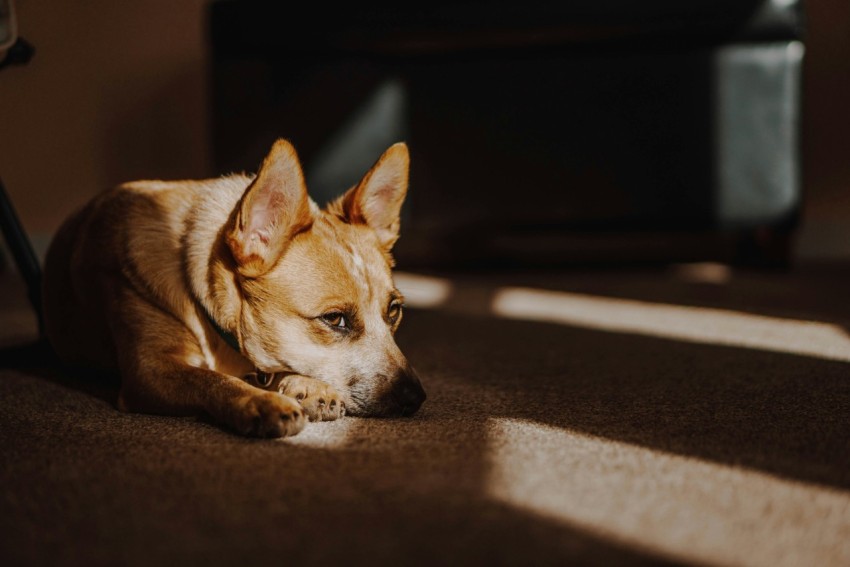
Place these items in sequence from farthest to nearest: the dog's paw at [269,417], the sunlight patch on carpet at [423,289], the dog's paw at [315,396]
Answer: the sunlight patch on carpet at [423,289] < the dog's paw at [315,396] < the dog's paw at [269,417]

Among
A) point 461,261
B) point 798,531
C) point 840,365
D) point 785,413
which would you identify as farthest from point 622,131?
point 798,531

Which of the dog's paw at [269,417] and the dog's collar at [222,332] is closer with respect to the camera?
the dog's paw at [269,417]

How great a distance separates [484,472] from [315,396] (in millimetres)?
415

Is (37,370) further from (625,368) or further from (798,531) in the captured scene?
(798,531)

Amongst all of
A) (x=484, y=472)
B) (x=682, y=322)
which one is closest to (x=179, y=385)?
(x=484, y=472)

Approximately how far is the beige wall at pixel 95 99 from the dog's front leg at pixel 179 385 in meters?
2.98

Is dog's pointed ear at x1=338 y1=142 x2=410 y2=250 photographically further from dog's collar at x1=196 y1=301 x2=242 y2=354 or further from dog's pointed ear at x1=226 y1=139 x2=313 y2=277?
dog's collar at x1=196 y1=301 x2=242 y2=354

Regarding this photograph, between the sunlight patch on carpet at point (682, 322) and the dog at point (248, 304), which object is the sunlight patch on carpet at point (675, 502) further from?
the sunlight patch on carpet at point (682, 322)

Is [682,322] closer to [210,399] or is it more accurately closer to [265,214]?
[265,214]

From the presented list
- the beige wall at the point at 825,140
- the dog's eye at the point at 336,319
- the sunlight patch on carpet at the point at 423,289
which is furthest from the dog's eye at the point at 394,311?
the beige wall at the point at 825,140

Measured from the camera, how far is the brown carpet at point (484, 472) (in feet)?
2.73

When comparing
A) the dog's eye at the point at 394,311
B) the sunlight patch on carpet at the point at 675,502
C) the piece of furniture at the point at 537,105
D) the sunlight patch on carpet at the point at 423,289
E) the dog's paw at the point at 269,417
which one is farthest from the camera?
the piece of furniture at the point at 537,105

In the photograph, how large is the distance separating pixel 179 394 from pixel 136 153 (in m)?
3.25

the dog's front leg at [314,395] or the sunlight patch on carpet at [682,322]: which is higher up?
the dog's front leg at [314,395]
